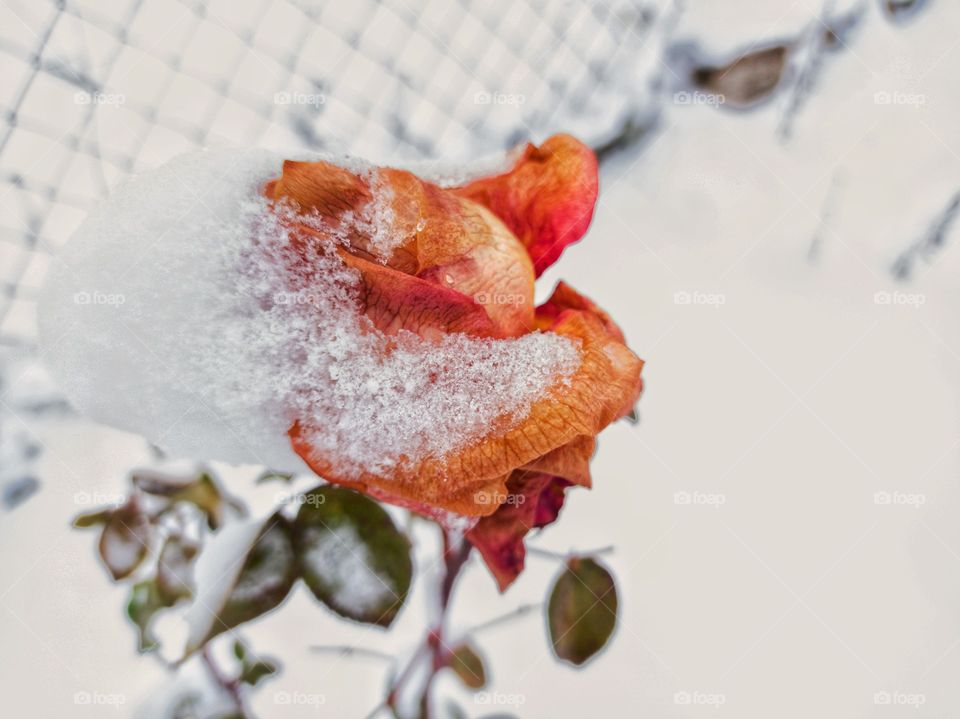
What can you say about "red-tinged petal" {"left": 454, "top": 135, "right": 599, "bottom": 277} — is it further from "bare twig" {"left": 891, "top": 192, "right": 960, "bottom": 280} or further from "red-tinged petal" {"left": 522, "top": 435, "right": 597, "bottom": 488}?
"bare twig" {"left": 891, "top": 192, "right": 960, "bottom": 280}

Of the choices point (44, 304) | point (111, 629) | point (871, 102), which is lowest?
point (111, 629)

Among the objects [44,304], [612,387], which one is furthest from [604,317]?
[44,304]

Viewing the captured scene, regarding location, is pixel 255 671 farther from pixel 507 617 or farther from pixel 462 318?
pixel 462 318

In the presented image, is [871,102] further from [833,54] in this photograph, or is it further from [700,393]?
[700,393]

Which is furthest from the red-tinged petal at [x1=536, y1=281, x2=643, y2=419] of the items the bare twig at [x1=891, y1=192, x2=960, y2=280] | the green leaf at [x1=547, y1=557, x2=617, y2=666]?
the bare twig at [x1=891, y1=192, x2=960, y2=280]

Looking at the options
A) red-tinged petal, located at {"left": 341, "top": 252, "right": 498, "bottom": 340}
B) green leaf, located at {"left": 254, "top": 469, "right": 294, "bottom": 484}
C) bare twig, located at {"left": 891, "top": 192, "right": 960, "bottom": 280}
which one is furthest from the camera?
bare twig, located at {"left": 891, "top": 192, "right": 960, "bottom": 280}

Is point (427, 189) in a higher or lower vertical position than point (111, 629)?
higher
